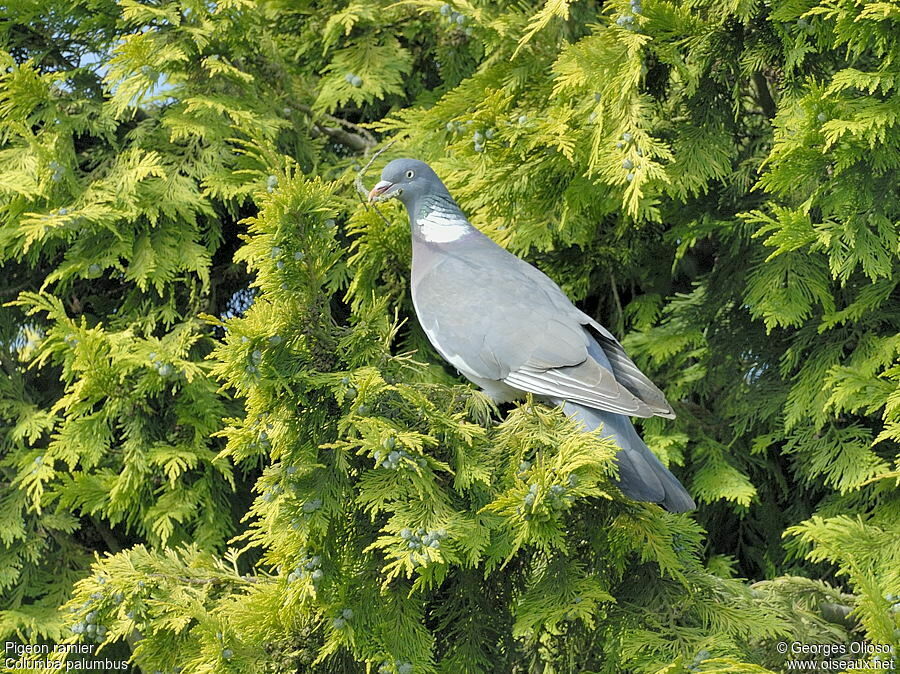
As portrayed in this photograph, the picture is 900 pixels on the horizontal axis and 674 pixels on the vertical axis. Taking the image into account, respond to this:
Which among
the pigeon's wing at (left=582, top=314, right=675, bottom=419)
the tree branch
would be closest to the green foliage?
the tree branch

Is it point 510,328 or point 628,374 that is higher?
point 510,328

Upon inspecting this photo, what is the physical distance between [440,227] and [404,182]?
0.62 feet

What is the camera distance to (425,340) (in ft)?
12.7

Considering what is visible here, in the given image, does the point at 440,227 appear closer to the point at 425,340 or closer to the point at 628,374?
the point at 425,340

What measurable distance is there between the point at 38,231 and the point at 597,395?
1.96 m

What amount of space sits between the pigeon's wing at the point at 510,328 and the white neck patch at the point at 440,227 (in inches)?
2.0

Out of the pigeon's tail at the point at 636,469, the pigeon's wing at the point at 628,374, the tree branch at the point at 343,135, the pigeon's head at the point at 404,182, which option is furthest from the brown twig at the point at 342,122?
the pigeon's tail at the point at 636,469

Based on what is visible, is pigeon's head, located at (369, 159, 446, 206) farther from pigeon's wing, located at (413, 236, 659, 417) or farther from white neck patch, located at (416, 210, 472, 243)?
pigeon's wing, located at (413, 236, 659, 417)

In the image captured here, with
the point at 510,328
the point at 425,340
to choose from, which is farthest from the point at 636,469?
the point at 425,340

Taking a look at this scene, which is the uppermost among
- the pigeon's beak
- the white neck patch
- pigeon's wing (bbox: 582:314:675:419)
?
the pigeon's beak

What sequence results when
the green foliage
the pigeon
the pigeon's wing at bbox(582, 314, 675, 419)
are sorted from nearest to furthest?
the green foliage → the pigeon → the pigeon's wing at bbox(582, 314, 675, 419)

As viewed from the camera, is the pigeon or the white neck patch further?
the white neck patch

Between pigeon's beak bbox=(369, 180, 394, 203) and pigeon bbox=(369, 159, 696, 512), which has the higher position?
pigeon's beak bbox=(369, 180, 394, 203)

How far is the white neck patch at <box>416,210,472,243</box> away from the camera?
3.28m
